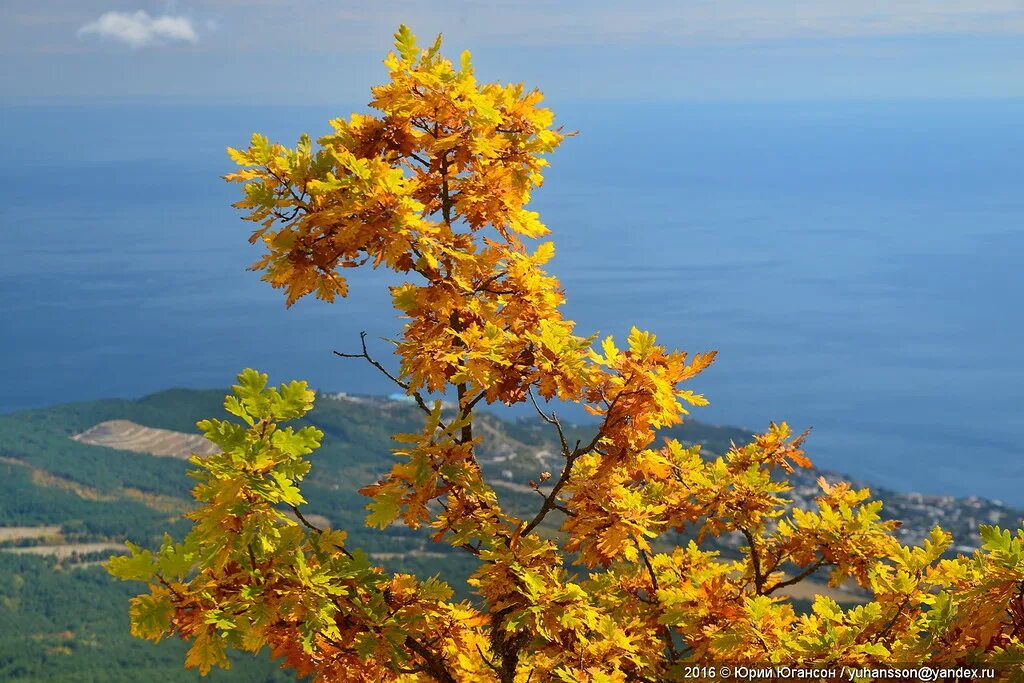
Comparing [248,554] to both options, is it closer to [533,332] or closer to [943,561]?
[533,332]

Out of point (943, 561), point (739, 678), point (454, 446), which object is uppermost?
point (454, 446)

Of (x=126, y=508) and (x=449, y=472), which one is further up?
(x=449, y=472)

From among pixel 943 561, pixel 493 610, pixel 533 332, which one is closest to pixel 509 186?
pixel 533 332

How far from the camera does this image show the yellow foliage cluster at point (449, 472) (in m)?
3.73

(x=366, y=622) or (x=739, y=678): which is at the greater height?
(x=366, y=622)

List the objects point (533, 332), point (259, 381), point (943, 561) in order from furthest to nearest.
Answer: point (943, 561) < point (533, 332) < point (259, 381)

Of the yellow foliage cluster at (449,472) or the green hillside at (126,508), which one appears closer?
the yellow foliage cluster at (449,472)

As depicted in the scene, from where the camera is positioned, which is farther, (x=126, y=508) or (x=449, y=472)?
(x=126, y=508)

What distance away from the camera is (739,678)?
5125 mm

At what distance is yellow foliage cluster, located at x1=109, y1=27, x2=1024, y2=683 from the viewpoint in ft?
12.2

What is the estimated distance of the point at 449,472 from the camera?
4324mm

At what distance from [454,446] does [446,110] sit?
157cm

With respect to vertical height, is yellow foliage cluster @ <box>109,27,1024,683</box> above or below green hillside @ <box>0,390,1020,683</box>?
above

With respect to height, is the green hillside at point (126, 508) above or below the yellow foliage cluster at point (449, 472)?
below
